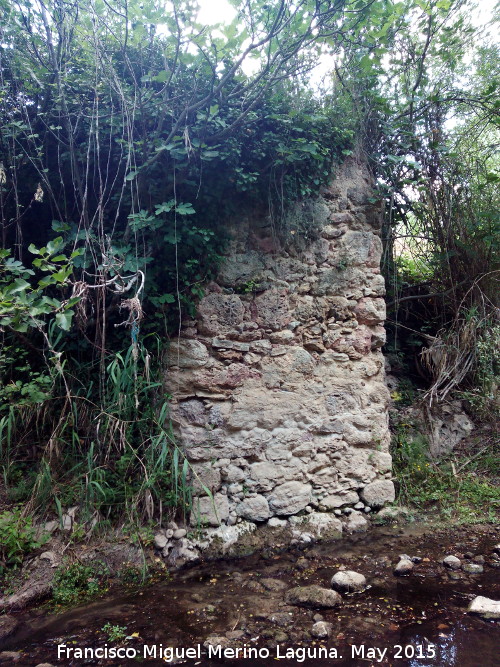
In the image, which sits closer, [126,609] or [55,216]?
[126,609]

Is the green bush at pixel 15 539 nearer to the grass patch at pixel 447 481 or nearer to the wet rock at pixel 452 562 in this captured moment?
the wet rock at pixel 452 562

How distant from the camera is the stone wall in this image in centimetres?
289

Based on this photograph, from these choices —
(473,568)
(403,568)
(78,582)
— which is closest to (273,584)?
(403,568)

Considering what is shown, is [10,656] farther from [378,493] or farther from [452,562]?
[378,493]

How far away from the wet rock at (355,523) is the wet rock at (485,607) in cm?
97

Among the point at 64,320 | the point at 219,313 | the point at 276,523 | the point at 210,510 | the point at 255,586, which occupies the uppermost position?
the point at 219,313

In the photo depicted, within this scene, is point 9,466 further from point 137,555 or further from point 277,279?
point 277,279

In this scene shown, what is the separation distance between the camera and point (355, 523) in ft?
10.00

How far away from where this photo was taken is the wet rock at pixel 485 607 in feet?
6.65

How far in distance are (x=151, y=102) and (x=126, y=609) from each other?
283 cm

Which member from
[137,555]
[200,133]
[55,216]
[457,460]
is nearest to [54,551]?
[137,555]

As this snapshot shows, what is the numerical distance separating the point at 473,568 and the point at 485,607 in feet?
1.52

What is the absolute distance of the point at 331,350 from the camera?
10.7ft

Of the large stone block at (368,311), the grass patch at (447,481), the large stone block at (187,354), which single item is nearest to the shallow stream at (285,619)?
the grass patch at (447,481)
